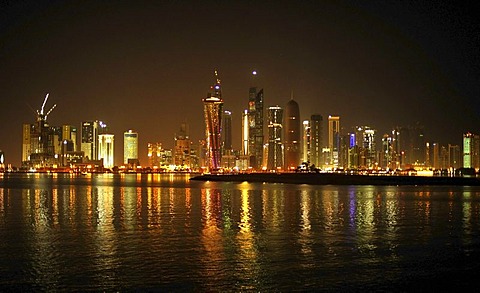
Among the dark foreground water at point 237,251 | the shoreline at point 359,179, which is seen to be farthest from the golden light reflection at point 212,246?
the shoreline at point 359,179

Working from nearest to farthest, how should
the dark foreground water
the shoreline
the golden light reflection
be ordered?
the dark foreground water < the golden light reflection < the shoreline

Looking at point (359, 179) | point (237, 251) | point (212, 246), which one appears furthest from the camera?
point (359, 179)

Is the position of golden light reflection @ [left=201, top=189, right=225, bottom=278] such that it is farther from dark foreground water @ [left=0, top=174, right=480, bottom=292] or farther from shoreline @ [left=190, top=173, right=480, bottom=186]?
shoreline @ [left=190, top=173, right=480, bottom=186]

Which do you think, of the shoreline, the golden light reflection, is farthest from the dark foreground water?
the shoreline

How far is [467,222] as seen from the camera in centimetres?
3906

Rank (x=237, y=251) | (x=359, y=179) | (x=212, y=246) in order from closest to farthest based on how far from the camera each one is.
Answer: (x=237, y=251) → (x=212, y=246) → (x=359, y=179)

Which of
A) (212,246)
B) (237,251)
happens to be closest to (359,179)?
(212,246)

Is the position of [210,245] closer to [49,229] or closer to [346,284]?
[346,284]

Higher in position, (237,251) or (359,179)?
(359,179)

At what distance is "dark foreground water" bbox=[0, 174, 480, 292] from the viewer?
784 inches

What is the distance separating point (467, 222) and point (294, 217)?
40.0 ft

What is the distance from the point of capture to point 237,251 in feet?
85.3

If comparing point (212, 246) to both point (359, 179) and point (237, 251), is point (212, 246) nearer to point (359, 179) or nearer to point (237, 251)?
point (237, 251)

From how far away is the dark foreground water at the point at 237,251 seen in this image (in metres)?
19.9
